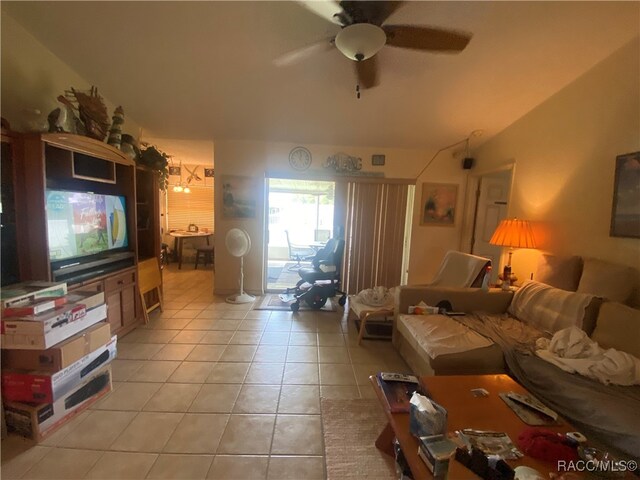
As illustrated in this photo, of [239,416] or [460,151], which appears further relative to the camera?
[460,151]

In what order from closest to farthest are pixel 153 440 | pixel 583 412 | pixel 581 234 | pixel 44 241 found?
pixel 583 412 → pixel 153 440 → pixel 44 241 → pixel 581 234

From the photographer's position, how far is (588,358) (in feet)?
5.38

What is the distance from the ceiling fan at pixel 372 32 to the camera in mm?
1523

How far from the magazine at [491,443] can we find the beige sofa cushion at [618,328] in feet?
3.89

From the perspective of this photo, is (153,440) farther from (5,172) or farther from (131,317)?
(5,172)

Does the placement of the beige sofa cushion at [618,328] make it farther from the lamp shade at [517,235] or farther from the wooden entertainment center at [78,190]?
the wooden entertainment center at [78,190]

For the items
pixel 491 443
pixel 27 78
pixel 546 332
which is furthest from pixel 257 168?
pixel 491 443

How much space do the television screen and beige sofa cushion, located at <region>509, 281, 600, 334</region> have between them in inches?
144

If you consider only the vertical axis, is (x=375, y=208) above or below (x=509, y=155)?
below

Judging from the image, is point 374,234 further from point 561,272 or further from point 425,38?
point 425,38

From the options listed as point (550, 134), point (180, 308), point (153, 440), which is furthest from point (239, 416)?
point (550, 134)

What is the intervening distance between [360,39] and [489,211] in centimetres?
336

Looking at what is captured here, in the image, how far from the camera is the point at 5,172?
5.96ft

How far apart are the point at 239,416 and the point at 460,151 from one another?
4.23 m
